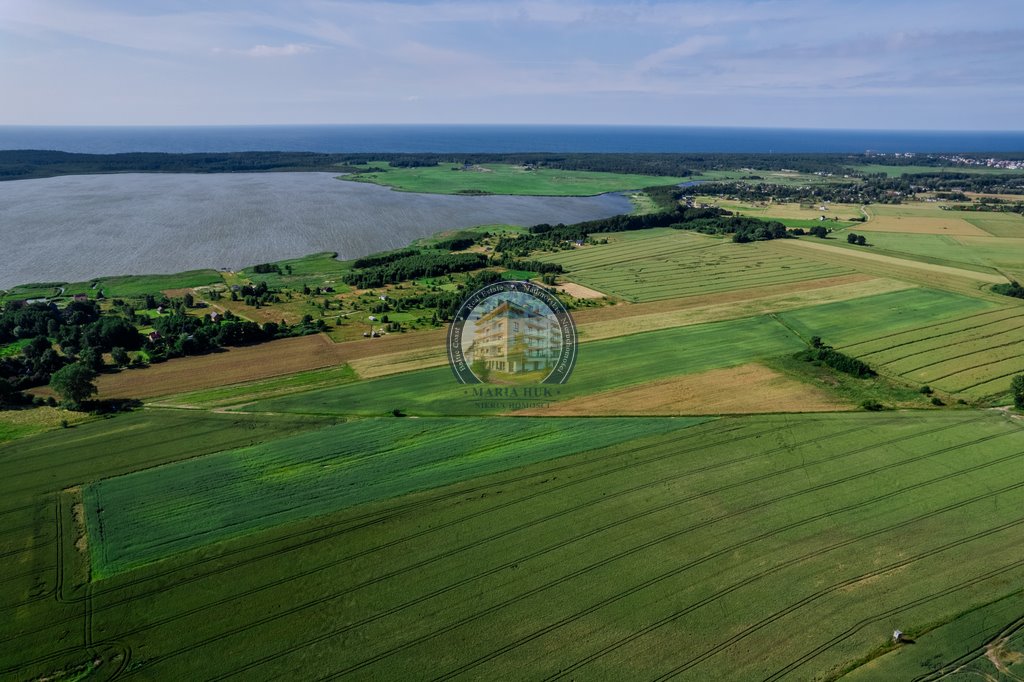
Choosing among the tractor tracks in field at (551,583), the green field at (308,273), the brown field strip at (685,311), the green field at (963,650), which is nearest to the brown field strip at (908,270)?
the brown field strip at (685,311)

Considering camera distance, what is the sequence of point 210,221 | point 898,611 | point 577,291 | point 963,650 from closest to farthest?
1. point 963,650
2. point 898,611
3. point 577,291
4. point 210,221

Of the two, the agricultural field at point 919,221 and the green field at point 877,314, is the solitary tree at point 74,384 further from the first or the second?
the agricultural field at point 919,221

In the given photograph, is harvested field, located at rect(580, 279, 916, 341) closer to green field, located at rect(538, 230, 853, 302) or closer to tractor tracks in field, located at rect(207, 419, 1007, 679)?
green field, located at rect(538, 230, 853, 302)

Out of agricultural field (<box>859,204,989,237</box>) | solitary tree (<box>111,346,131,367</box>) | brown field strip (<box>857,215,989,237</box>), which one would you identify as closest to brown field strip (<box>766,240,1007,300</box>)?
brown field strip (<box>857,215,989,237</box>)

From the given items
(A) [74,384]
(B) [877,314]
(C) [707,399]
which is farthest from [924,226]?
(A) [74,384]

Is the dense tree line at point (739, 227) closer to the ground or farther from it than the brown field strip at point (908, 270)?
farther from it

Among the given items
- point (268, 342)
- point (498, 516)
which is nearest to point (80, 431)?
point (268, 342)

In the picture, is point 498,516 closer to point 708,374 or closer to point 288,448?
point 288,448

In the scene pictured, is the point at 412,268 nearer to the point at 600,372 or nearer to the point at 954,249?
the point at 600,372
